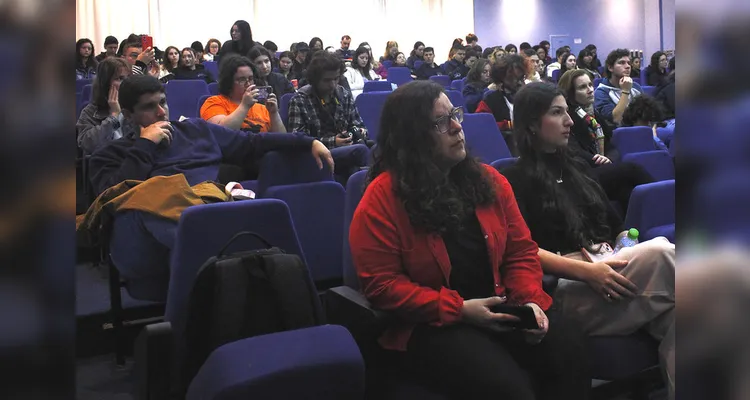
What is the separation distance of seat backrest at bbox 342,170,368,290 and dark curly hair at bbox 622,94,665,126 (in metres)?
3.01

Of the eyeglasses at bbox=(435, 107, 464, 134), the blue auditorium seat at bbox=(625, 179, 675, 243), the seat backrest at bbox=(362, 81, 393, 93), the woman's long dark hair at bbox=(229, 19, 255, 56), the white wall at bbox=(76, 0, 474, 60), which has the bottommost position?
the blue auditorium seat at bbox=(625, 179, 675, 243)

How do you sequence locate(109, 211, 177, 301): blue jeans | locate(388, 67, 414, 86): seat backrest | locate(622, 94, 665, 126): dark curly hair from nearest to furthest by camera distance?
locate(109, 211, 177, 301): blue jeans
locate(622, 94, 665, 126): dark curly hair
locate(388, 67, 414, 86): seat backrest

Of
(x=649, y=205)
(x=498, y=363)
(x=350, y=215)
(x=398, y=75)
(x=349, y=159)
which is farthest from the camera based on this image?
(x=398, y=75)

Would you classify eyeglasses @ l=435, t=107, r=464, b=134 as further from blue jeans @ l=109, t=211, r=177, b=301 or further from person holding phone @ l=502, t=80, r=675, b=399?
blue jeans @ l=109, t=211, r=177, b=301

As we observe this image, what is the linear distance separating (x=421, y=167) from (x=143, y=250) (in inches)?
38.4

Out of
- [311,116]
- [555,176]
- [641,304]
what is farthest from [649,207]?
[311,116]

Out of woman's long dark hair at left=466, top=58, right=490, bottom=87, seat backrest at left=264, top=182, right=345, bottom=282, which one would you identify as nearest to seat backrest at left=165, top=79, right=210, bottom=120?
woman's long dark hair at left=466, top=58, right=490, bottom=87

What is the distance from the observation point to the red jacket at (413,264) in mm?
1709

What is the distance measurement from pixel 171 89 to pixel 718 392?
561 centimetres

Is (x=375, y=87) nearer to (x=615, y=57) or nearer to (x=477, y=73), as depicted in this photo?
(x=477, y=73)

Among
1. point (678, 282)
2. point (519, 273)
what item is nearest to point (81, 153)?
point (519, 273)

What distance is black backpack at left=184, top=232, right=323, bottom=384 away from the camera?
1622 mm

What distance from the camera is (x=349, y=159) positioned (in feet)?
11.4

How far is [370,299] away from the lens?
174 cm
